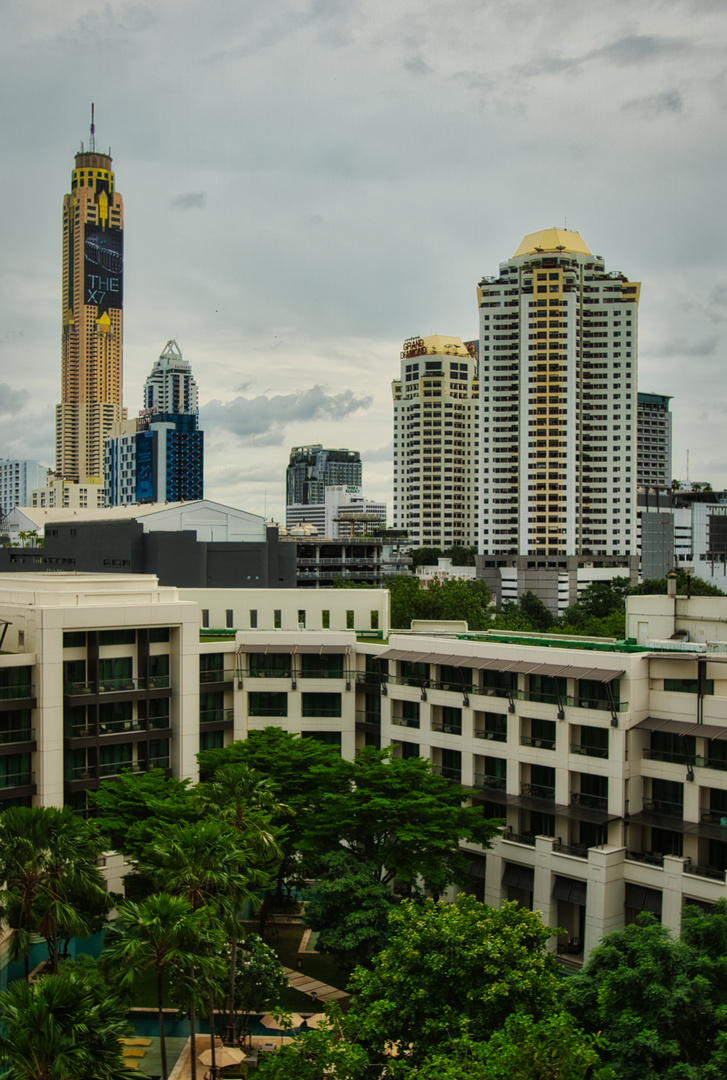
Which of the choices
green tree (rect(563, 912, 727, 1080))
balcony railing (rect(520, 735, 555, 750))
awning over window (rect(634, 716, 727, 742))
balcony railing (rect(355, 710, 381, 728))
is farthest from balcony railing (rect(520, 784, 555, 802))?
green tree (rect(563, 912, 727, 1080))

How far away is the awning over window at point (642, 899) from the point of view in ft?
190

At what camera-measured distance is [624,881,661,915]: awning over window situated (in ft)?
190

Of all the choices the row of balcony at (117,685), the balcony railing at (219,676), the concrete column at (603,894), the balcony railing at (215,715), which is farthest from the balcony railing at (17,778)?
the concrete column at (603,894)

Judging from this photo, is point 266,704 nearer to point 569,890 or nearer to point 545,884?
point 545,884

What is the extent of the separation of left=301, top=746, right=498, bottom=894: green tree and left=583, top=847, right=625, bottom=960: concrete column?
625 cm

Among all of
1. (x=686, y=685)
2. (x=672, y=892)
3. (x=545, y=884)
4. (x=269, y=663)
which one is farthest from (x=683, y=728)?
(x=269, y=663)

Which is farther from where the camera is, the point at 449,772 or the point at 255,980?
the point at 449,772

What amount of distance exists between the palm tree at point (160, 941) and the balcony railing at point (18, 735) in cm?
2409

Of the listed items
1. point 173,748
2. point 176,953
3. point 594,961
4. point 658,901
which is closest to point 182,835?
point 176,953

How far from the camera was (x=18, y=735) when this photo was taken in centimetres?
6009

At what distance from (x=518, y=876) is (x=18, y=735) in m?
32.2

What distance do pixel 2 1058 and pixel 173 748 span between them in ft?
125

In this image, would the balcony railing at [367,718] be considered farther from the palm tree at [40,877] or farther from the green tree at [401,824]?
the palm tree at [40,877]

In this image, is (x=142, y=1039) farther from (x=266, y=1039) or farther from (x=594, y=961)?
(x=594, y=961)
